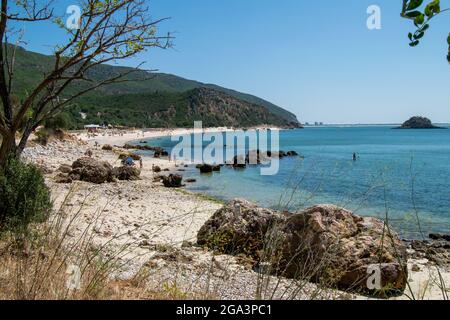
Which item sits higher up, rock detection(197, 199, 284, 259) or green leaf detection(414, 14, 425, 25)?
green leaf detection(414, 14, 425, 25)

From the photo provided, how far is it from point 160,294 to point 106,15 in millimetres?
3451

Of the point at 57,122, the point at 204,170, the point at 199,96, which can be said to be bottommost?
the point at 204,170

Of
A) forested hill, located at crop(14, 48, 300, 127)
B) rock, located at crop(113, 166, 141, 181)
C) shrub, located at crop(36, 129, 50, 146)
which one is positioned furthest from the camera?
forested hill, located at crop(14, 48, 300, 127)

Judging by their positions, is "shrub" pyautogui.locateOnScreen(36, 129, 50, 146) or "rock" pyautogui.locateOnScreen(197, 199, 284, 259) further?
"shrub" pyautogui.locateOnScreen(36, 129, 50, 146)

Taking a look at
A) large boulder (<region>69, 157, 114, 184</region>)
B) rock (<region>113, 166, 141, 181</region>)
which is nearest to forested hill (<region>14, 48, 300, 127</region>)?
rock (<region>113, 166, 141, 181</region>)

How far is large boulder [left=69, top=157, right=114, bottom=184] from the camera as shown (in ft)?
72.4

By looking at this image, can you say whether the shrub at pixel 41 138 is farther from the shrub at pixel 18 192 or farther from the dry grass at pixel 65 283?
the dry grass at pixel 65 283

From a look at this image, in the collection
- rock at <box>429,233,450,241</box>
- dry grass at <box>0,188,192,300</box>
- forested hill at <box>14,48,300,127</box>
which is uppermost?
forested hill at <box>14,48,300,127</box>

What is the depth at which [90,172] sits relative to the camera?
2217 centimetres

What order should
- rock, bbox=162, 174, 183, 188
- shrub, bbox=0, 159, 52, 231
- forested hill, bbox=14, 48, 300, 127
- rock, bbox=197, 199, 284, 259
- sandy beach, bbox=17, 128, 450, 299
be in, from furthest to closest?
forested hill, bbox=14, 48, 300, 127, rock, bbox=162, 174, 183, 188, rock, bbox=197, 199, 284, 259, shrub, bbox=0, 159, 52, 231, sandy beach, bbox=17, 128, 450, 299

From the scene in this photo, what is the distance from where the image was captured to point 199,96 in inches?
6658

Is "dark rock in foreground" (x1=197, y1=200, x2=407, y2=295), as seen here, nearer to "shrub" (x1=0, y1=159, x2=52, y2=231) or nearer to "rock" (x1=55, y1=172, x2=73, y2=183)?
"shrub" (x1=0, y1=159, x2=52, y2=231)
